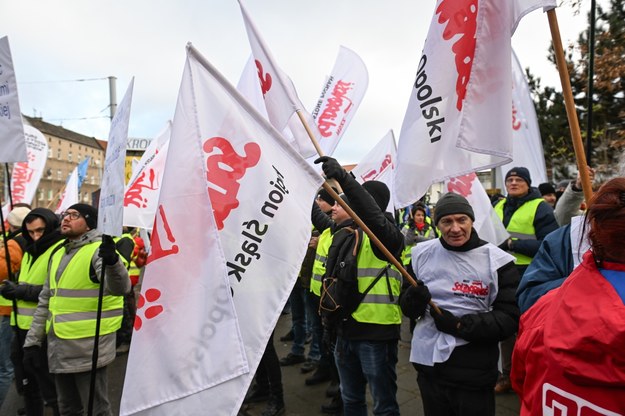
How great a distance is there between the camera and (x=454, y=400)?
2254mm

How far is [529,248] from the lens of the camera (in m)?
3.61

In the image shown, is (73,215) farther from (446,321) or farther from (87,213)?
(446,321)

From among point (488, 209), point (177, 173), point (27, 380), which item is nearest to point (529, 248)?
point (488, 209)

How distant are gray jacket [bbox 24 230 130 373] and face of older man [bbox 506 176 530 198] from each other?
3.46 metres

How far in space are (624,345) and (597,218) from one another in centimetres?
39

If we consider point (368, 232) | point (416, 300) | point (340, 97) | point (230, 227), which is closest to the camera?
point (230, 227)

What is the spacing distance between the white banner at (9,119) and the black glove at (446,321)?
3368 millimetres

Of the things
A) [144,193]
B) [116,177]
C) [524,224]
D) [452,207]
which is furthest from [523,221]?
[144,193]

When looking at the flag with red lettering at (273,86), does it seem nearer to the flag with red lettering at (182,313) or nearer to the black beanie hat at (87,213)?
the flag with red lettering at (182,313)

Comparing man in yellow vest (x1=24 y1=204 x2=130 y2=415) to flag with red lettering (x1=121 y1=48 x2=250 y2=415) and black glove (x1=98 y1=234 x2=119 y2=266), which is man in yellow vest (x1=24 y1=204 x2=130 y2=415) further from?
flag with red lettering (x1=121 y1=48 x2=250 y2=415)

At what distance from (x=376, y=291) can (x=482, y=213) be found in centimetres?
154

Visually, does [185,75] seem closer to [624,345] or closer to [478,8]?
[478,8]

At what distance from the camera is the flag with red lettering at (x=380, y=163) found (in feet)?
17.4

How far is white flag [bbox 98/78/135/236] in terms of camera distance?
259 cm
